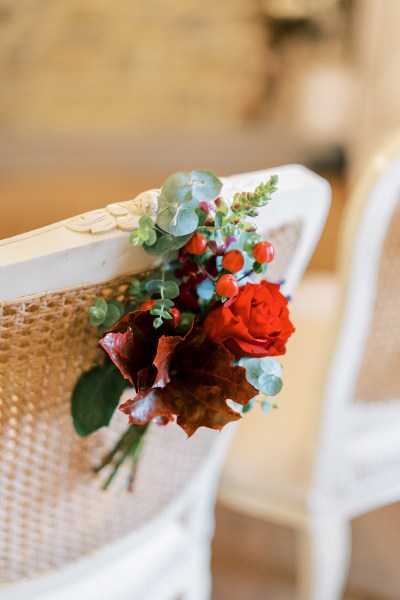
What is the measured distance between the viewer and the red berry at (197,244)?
479 mm

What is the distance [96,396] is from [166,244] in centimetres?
16

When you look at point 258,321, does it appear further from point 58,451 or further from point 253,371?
point 58,451

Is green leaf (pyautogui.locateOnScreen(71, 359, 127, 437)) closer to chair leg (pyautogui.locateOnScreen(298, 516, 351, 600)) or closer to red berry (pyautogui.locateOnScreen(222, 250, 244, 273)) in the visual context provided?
red berry (pyautogui.locateOnScreen(222, 250, 244, 273))

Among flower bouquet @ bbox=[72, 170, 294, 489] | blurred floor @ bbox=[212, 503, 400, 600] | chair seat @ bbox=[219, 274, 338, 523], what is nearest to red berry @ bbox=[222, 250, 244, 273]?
flower bouquet @ bbox=[72, 170, 294, 489]

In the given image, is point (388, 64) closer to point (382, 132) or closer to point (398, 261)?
point (382, 132)

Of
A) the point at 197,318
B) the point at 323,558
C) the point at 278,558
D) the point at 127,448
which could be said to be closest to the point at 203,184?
the point at 197,318

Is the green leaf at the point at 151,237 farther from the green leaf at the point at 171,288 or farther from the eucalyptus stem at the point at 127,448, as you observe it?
the eucalyptus stem at the point at 127,448

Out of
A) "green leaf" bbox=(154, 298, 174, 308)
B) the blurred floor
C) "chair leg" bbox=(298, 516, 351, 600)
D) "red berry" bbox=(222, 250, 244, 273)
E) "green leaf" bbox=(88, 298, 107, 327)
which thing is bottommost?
the blurred floor

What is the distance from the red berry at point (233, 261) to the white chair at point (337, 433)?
0.25m

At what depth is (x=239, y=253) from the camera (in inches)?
19.3

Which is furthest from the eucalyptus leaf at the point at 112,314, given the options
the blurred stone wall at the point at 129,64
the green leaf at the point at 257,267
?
the blurred stone wall at the point at 129,64

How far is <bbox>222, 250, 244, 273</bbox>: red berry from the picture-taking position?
0.49 meters

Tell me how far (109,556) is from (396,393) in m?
0.42

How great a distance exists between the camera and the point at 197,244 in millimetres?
480
